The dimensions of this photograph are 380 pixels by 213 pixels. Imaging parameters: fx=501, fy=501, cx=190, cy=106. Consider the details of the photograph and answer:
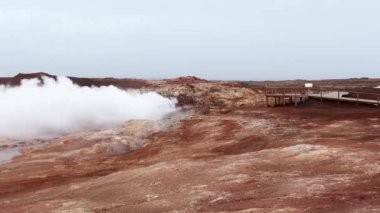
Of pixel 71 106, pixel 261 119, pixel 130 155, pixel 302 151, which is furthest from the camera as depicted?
pixel 71 106

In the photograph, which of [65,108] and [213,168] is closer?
[213,168]

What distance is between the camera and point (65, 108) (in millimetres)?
50656

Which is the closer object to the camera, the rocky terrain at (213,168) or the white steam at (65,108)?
the rocky terrain at (213,168)

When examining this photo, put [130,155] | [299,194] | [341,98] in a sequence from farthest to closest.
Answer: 1. [341,98]
2. [130,155]
3. [299,194]

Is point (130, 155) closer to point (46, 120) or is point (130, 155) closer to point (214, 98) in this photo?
point (46, 120)

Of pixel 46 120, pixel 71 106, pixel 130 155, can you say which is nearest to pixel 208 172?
pixel 130 155

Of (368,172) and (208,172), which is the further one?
(208,172)

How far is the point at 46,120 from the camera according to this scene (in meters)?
46.3

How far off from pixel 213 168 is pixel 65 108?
34.0 m

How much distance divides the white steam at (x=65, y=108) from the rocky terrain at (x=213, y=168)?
914 cm

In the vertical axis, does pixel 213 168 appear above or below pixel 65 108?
below

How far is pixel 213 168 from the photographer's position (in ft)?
64.0

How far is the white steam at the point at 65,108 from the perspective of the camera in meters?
43.8

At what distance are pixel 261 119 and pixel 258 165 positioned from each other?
17933 millimetres
